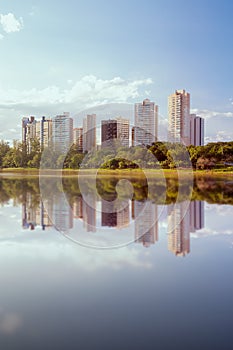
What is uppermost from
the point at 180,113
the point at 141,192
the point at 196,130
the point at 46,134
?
the point at 180,113

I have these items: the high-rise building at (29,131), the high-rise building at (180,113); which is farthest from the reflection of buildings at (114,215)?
the high-rise building at (29,131)

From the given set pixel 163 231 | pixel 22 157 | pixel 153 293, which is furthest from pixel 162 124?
pixel 22 157

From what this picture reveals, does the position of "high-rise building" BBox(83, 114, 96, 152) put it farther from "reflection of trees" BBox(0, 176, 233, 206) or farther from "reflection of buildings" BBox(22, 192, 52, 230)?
"reflection of buildings" BBox(22, 192, 52, 230)

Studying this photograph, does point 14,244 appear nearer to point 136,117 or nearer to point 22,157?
point 136,117

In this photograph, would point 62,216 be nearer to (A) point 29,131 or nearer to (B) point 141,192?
(B) point 141,192

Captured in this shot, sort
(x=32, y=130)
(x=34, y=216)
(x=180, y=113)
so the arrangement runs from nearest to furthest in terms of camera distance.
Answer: (x=34, y=216), (x=180, y=113), (x=32, y=130)

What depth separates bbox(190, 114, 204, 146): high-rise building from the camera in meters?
19.9

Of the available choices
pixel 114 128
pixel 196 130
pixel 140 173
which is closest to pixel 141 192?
pixel 114 128

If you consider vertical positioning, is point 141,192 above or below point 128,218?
above

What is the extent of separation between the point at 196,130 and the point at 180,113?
2.70m

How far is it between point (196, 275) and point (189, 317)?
2.47ft

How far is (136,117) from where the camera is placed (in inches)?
246

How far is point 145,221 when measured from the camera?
5.32 metres

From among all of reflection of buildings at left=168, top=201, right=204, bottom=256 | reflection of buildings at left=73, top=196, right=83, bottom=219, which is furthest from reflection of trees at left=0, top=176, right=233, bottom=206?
reflection of buildings at left=168, top=201, right=204, bottom=256
